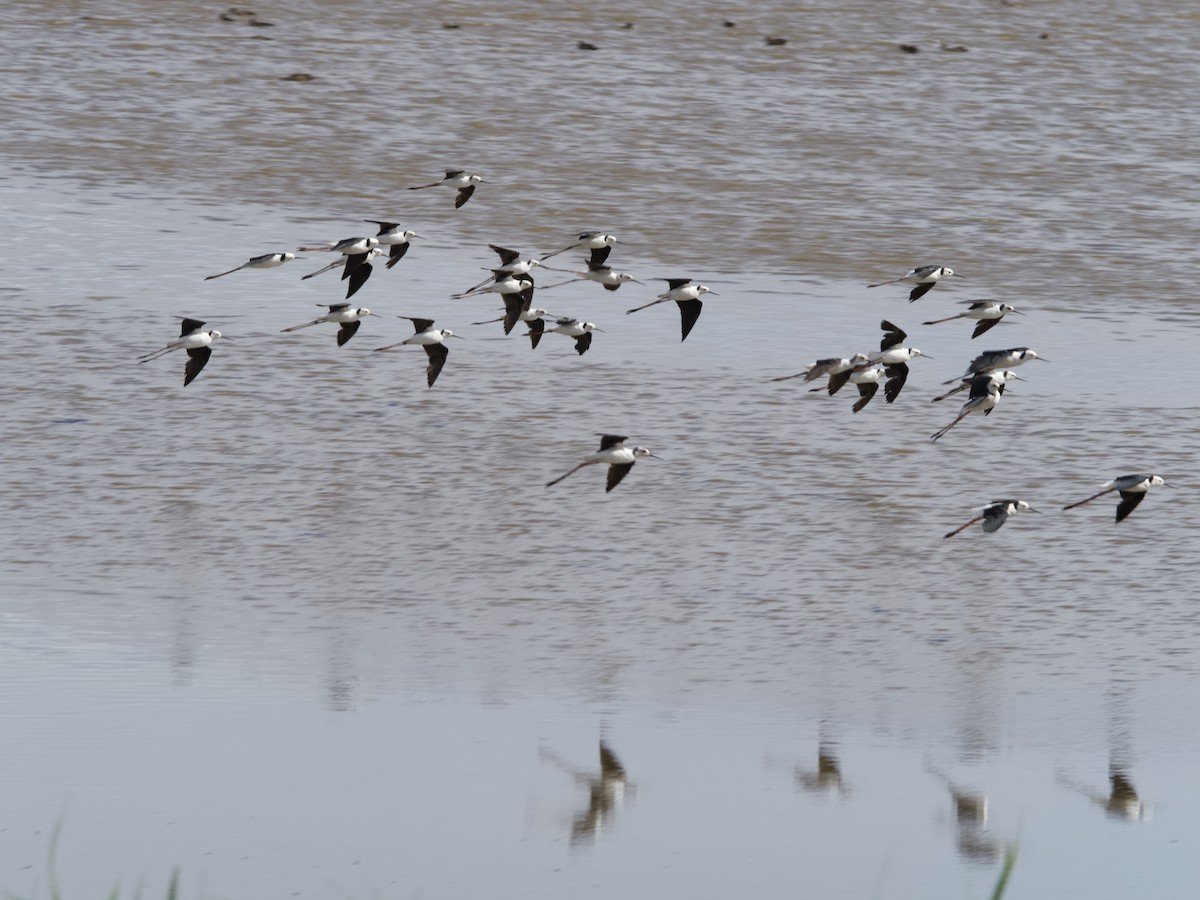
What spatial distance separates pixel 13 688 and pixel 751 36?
1831 centimetres

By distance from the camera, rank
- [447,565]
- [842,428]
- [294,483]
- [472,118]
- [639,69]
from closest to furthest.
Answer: [447,565], [294,483], [842,428], [472,118], [639,69]

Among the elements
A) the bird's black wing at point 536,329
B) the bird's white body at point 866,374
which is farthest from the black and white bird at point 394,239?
the bird's white body at point 866,374

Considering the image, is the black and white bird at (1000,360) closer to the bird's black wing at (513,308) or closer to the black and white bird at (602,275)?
the black and white bird at (602,275)

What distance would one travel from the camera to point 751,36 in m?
26.3

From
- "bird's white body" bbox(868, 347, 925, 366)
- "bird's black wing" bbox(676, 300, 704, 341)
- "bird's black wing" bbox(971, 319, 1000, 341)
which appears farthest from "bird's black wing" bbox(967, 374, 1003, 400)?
"bird's black wing" bbox(676, 300, 704, 341)

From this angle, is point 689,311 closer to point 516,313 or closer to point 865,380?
point 516,313

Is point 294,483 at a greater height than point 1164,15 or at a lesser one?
lesser

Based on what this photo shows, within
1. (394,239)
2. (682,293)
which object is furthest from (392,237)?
(682,293)

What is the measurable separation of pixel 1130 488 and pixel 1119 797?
11.9 ft

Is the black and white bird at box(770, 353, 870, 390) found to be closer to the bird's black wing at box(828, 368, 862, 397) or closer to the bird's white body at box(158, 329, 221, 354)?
the bird's black wing at box(828, 368, 862, 397)

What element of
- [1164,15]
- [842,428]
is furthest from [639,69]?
[842,428]

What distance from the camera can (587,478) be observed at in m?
13.6

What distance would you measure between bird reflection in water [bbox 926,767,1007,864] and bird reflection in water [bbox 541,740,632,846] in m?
1.24

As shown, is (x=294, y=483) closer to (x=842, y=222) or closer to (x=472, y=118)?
(x=842, y=222)
